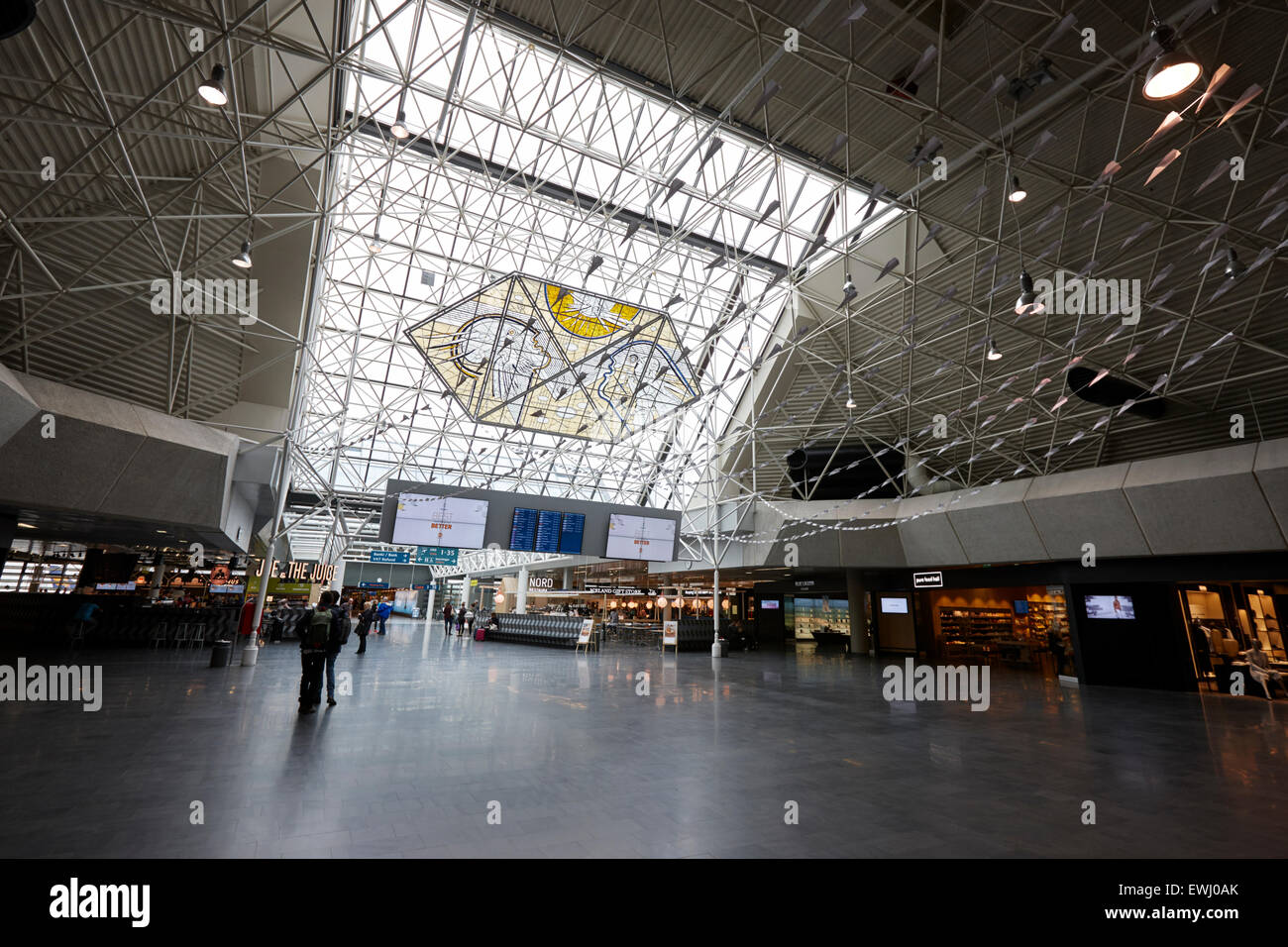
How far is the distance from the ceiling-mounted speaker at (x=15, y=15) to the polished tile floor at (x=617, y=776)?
221 inches

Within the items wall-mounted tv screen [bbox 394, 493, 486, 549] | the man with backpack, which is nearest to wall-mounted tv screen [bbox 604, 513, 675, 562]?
wall-mounted tv screen [bbox 394, 493, 486, 549]

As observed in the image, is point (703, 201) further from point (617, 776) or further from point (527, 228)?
point (617, 776)

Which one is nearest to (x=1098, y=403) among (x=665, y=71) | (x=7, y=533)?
(x=665, y=71)

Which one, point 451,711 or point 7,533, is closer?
point 451,711

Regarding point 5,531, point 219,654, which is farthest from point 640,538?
point 5,531

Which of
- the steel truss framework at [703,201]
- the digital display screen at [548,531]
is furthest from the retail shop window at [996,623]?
the digital display screen at [548,531]

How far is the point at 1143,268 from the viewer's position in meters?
12.9

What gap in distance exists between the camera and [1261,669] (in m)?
13.9

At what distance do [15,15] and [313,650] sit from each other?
868 centimetres

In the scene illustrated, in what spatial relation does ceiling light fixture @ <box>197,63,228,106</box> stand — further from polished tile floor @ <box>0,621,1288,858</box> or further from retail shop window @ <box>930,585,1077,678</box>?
retail shop window @ <box>930,585,1077,678</box>

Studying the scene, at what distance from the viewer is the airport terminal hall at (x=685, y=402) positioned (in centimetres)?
552

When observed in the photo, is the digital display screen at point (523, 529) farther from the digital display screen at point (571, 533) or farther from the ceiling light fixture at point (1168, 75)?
the ceiling light fixture at point (1168, 75)

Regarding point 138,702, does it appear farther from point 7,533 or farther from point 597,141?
point 597,141
